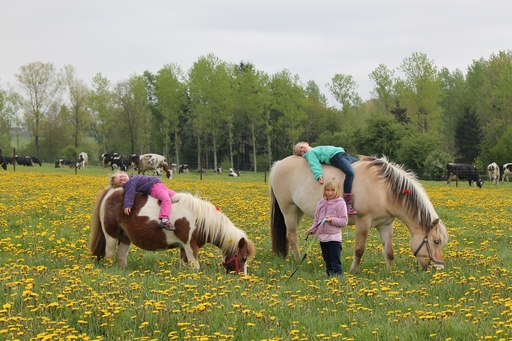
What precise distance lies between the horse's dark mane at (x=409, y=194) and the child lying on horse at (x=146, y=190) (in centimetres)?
349

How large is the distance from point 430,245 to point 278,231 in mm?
2752

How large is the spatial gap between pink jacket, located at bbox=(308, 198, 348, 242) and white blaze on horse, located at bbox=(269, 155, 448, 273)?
844 mm

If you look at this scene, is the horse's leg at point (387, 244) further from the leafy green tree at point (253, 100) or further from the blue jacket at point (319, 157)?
the leafy green tree at point (253, 100)

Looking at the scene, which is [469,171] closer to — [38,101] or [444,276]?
[444,276]

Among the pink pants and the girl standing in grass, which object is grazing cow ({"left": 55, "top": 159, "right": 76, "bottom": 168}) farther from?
the girl standing in grass

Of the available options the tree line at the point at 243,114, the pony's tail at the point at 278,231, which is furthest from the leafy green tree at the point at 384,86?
the pony's tail at the point at 278,231

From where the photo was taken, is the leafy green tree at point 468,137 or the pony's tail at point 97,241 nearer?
the pony's tail at point 97,241

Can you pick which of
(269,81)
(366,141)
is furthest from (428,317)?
(269,81)

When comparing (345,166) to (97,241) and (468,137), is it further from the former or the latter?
(468,137)

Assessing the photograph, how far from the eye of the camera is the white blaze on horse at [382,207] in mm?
8484

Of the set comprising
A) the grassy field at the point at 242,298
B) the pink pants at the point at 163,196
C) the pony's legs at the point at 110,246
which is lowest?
the grassy field at the point at 242,298

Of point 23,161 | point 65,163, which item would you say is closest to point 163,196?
point 23,161

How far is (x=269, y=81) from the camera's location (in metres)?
70.2

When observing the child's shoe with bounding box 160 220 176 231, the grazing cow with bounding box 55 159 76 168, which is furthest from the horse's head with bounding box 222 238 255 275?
the grazing cow with bounding box 55 159 76 168
